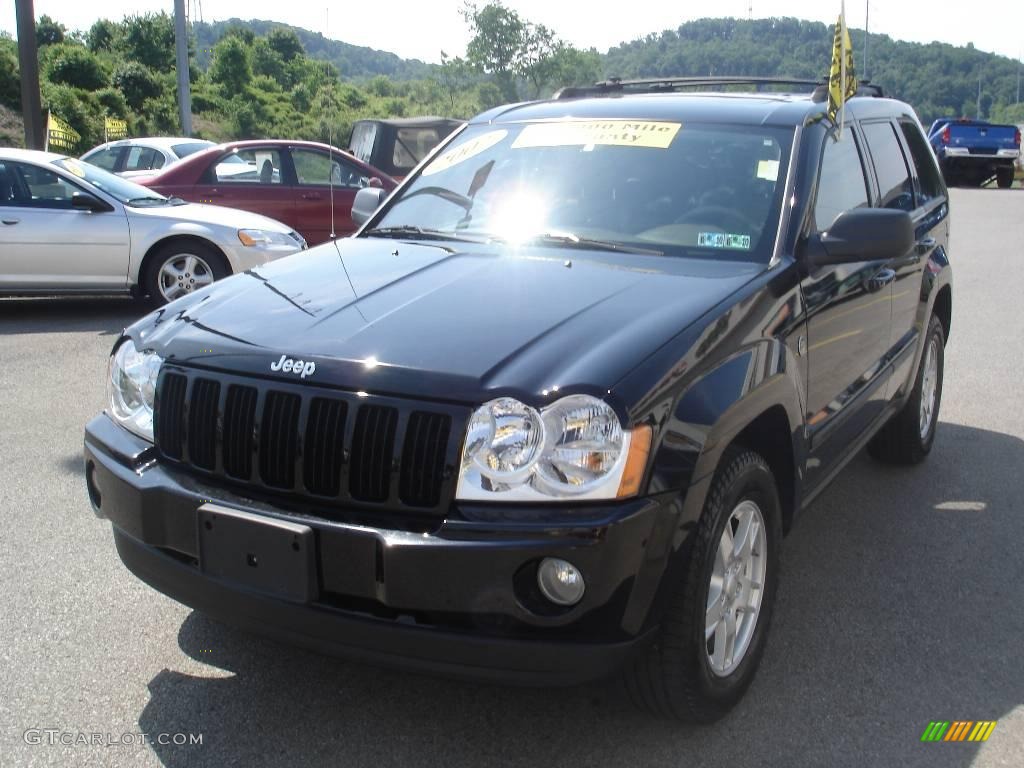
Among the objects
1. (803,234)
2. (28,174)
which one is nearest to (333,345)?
(803,234)

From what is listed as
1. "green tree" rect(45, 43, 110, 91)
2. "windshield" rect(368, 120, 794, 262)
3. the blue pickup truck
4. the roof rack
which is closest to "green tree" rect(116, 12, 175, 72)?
"green tree" rect(45, 43, 110, 91)

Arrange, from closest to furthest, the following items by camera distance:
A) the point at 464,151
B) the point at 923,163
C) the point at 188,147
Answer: the point at 464,151 < the point at 923,163 < the point at 188,147

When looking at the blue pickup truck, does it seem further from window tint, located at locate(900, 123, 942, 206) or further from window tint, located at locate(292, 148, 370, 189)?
window tint, located at locate(900, 123, 942, 206)

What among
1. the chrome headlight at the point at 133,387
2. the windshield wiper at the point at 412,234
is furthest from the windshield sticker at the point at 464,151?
the chrome headlight at the point at 133,387

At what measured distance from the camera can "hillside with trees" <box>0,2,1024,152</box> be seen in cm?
3466

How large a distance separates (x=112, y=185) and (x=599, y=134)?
280 inches

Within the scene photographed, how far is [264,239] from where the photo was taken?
10.1 metres

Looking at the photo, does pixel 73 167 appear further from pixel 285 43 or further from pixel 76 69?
pixel 285 43

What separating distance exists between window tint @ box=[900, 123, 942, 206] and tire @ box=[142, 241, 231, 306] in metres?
6.21

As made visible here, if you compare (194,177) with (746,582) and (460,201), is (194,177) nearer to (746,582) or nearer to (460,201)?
(460,201)

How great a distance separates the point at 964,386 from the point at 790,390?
181 inches

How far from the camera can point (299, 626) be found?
278cm

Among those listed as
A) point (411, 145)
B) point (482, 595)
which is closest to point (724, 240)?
point (482, 595)

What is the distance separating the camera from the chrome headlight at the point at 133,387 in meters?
3.21
